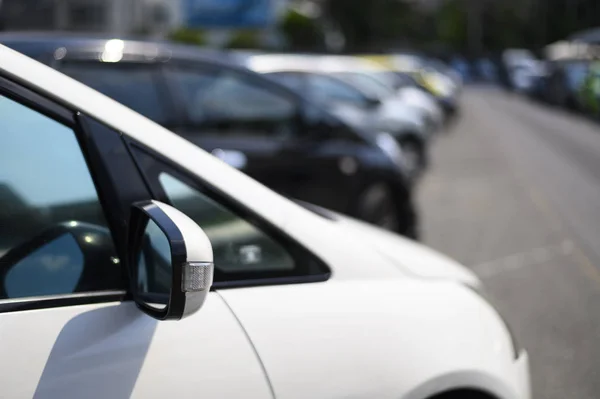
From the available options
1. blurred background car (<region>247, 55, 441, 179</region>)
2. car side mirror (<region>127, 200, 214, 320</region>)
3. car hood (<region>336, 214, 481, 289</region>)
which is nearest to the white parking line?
blurred background car (<region>247, 55, 441, 179</region>)

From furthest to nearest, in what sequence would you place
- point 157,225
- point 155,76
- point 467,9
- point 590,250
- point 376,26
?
1. point 467,9
2. point 376,26
3. point 590,250
4. point 155,76
5. point 157,225

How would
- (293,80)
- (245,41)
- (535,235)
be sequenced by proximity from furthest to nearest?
1. (245,41)
2. (293,80)
3. (535,235)

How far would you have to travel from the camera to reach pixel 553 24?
79.1 meters

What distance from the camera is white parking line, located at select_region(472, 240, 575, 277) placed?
22.2 feet

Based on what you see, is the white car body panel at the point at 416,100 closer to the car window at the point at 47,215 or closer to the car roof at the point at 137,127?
the car roof at the point at 137,127

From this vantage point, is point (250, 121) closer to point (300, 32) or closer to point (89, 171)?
point (89, 171)

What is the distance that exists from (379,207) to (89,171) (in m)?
4.93

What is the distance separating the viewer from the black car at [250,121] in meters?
5.73

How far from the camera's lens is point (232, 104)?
6.79 meters

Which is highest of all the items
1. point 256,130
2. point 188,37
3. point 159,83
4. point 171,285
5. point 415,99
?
point 171,285

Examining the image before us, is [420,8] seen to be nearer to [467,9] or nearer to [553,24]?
[467,9]

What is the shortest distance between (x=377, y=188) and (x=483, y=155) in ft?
31.2

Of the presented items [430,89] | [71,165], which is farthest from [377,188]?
[430,89]

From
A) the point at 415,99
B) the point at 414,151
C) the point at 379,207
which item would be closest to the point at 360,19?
the point at 415,99
